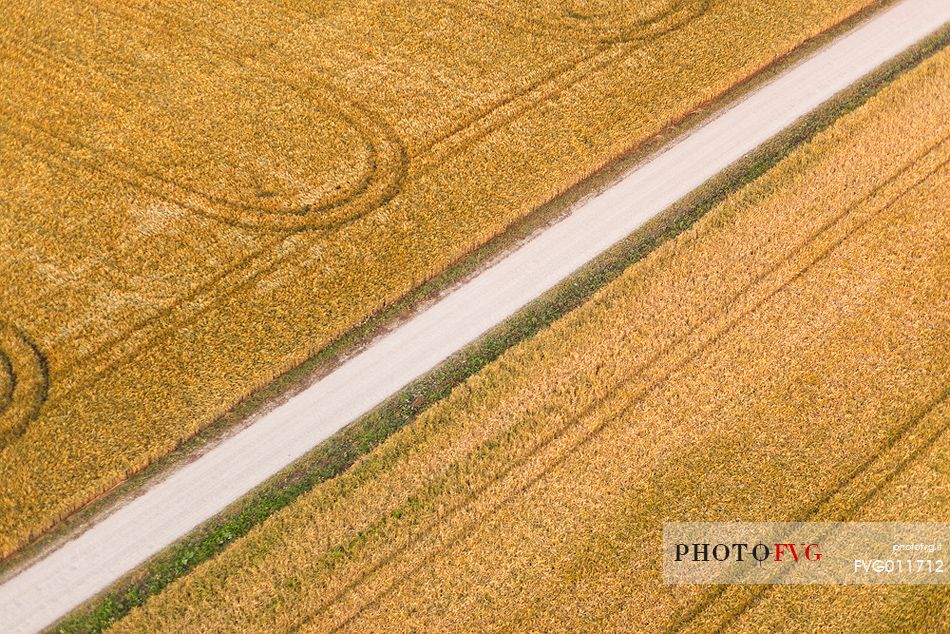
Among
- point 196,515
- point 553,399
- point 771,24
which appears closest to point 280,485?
point 196,515

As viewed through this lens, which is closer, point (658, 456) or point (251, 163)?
point (658, 456)

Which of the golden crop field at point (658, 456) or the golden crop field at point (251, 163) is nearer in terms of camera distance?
the golden crop field at point (658, 456)

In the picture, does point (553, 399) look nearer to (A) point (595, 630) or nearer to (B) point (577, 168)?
(A) point (595, 630)

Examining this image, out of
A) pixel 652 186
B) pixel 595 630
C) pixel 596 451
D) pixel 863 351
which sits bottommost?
pixel 595 630

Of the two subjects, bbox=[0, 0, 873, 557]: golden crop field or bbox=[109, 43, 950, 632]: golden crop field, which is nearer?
bbox=[109, 43, 950, 632]: golden crop field
